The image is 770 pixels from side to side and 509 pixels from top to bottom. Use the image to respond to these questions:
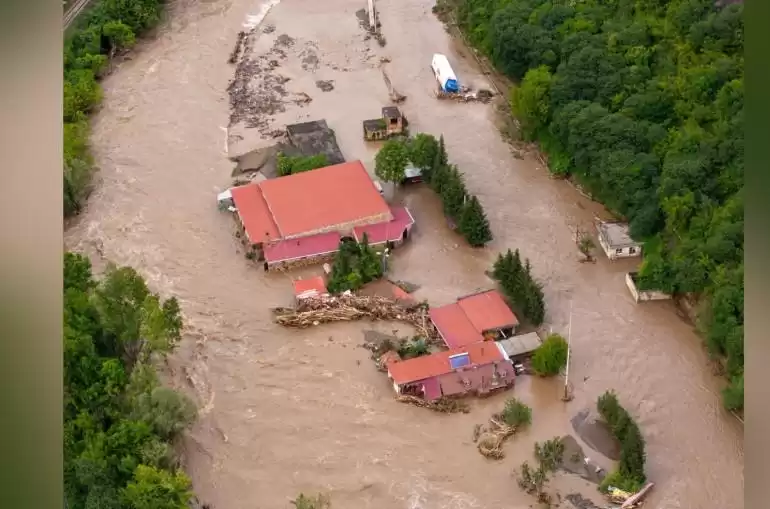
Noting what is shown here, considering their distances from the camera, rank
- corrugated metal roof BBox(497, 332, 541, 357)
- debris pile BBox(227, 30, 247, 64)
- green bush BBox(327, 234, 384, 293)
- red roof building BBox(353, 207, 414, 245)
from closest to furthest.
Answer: corrugated metal roof BBox(497, 332, 541, 357) < green bush BBox(327, 234, 384, 293) < red roof building BBox(353, 207, 414, 245) < debris pile BBox(227, 30, 247, 64)

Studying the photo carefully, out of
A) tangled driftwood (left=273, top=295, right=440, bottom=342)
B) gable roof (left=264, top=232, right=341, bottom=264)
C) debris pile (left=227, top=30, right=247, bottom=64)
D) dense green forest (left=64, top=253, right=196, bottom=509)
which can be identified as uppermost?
dense green forest (left=64, top=253, right=196, bottom=509)

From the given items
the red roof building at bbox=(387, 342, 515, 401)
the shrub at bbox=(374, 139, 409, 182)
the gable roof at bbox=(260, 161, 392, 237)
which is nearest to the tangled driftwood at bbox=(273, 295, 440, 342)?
the red roof building at bbox=(387, 342, 515, 401)

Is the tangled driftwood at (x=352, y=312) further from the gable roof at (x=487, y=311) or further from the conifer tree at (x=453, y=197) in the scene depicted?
the conifer tree at (x=453, y=197)

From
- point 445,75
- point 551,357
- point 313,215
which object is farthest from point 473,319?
point 445,75

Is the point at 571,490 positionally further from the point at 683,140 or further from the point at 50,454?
the point at 50,454

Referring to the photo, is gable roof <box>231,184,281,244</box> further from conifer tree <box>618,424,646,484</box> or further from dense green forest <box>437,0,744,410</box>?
conifer tree <box>618,424,646,484</box>

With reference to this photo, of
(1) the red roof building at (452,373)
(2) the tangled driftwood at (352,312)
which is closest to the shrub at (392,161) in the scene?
(2) the tangled driftwood at (352,312)

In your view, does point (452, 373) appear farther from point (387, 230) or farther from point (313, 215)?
point (313, 215)
